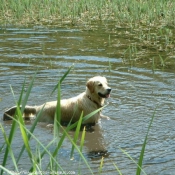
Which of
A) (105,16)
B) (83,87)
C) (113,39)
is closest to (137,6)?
(105,16)

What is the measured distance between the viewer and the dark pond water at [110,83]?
6.38 m

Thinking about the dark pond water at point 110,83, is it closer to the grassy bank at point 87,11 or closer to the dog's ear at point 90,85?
the dog's ear at point 90,85

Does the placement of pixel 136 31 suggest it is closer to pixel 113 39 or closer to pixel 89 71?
pixel 113 39

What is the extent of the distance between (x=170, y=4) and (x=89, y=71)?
706 cm

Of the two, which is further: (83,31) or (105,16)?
(105,16)

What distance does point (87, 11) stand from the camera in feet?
54.9

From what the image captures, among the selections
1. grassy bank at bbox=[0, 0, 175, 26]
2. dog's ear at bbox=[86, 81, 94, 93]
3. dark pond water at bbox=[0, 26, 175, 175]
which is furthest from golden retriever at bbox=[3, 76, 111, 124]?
grassy bank at bbox=[0, 0, 175, 26]

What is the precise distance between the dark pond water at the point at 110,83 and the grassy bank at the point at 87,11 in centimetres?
114

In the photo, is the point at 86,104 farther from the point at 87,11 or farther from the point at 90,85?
the point at 87,11

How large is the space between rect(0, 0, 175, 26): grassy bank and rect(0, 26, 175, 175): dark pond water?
3.75 ft

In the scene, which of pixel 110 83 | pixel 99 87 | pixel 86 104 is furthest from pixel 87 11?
pixel 99 87

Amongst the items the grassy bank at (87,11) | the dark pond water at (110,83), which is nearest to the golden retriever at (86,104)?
the dark pond water at (110,83)

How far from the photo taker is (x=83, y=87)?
30.9ft

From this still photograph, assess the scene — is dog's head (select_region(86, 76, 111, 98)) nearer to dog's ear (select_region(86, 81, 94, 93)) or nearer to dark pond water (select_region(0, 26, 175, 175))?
dog's ear (select_region(86, 81, 94, 93))
